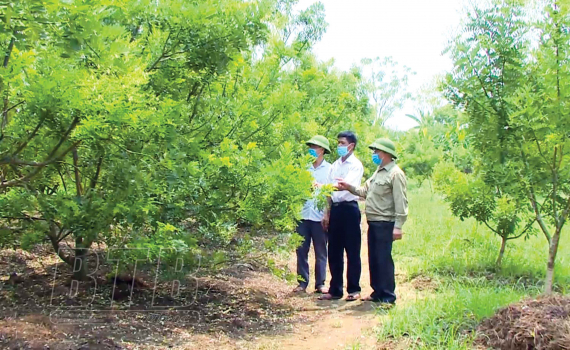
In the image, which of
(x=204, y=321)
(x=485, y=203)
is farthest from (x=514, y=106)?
(x=204, y=321)

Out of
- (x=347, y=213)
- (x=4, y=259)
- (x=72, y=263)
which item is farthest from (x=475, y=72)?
(x=4, y=259)

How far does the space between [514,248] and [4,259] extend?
655 cm

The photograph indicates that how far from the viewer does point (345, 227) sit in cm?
590

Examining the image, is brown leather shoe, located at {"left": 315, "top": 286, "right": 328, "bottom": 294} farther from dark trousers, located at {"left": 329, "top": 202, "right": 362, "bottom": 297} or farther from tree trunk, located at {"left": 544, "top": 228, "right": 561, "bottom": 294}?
tree trunk, located at {"left": 544, "top": 228, "right": 561, "bottom": 294}

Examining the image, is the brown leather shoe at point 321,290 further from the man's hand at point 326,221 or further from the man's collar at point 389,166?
the man's collar at point 389,166

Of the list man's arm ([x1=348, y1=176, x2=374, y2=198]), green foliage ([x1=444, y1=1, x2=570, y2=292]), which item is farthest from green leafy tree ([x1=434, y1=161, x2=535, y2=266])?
man's arm ([x1=348, y1=176, x2=374, y2=198])

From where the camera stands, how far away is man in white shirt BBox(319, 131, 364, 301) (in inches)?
231

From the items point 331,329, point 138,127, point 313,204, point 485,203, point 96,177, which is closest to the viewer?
point 138,127

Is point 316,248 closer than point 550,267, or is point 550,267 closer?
point 550,267

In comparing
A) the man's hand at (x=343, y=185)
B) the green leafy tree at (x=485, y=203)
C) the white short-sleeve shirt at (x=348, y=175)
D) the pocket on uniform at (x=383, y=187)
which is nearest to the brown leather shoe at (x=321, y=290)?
the white short-sleeve shirt at (x=348, y=175)

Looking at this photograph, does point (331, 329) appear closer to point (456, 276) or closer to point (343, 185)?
point (343, 185)

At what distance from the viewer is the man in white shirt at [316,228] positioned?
6.17m

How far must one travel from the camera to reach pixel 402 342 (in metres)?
4.28

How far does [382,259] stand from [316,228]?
981 mm
